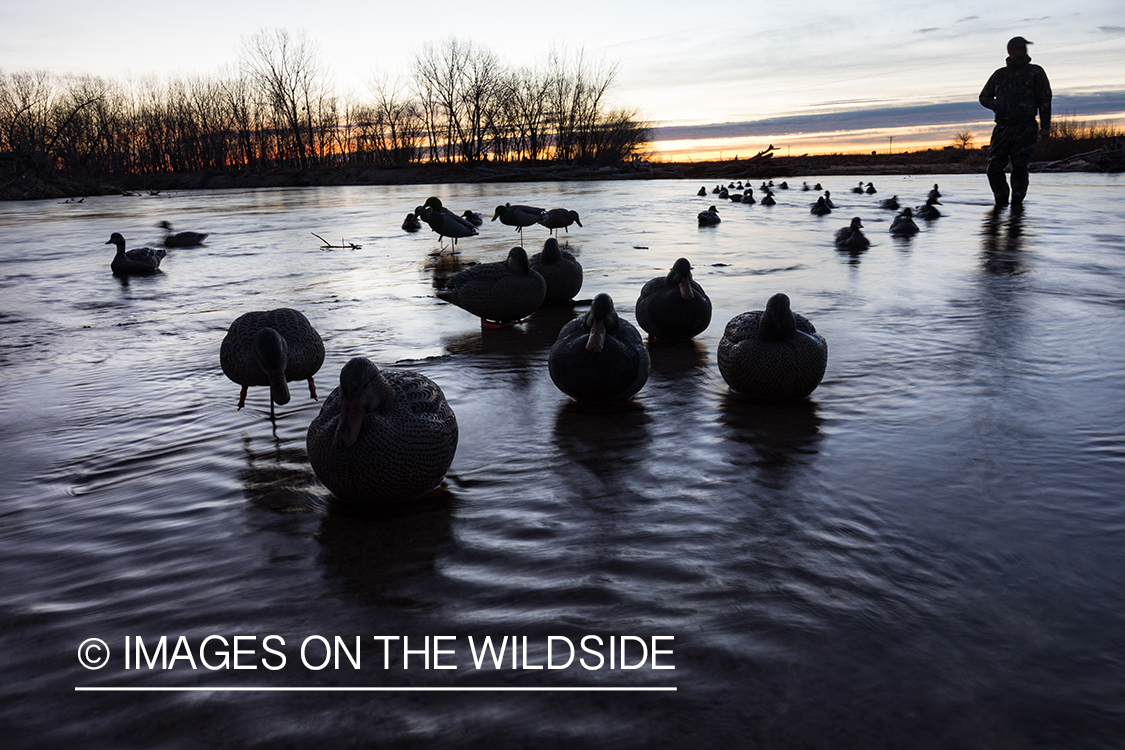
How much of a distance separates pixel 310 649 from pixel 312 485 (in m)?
1.45

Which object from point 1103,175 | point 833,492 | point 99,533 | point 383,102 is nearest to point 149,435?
point 99,533

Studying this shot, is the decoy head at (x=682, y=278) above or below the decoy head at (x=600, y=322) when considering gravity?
above

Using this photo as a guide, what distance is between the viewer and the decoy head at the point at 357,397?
3.26m

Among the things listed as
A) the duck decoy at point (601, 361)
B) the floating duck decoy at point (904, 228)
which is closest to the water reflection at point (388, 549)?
the duck decoy at point (601, 361)

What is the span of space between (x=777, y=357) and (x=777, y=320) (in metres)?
0.25

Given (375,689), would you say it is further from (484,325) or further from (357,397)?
(484,325)

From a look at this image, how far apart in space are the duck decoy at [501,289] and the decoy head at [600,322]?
2646 mm

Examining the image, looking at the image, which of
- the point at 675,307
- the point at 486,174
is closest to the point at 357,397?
the point at 675,307

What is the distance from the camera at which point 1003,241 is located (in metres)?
12.9

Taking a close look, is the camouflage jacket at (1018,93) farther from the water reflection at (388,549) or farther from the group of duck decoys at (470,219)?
the water reflection at (388,549)

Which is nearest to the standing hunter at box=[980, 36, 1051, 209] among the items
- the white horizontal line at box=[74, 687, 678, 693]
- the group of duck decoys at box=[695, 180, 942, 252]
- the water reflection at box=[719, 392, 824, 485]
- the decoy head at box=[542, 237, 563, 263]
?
the group of duck decoys at box=[695, 180, 942, 252]

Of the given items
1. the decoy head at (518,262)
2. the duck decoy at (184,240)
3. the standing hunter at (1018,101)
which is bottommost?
the decoy head at (518,262)

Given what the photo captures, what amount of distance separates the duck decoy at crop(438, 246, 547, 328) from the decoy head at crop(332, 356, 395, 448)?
3.91m

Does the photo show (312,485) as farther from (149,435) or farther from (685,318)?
(685,318)
